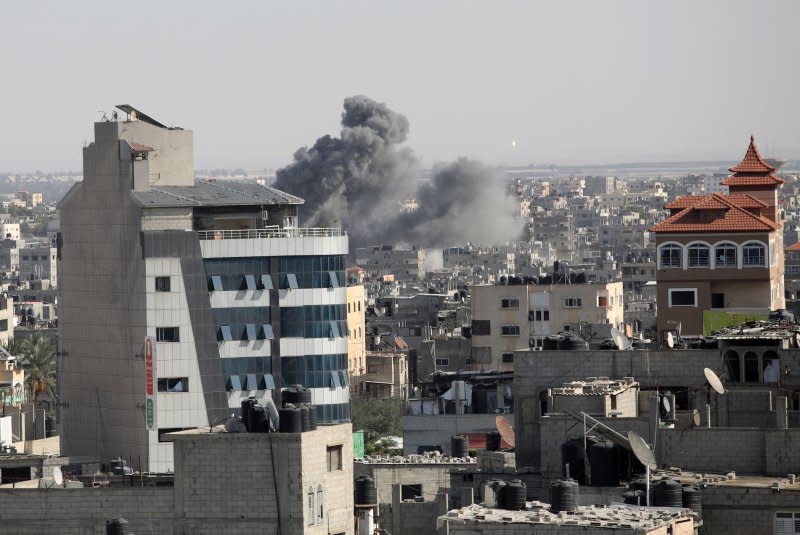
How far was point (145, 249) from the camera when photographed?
265 feet

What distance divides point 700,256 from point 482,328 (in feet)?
103

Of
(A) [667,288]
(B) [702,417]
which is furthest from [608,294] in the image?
(B) [702,417]

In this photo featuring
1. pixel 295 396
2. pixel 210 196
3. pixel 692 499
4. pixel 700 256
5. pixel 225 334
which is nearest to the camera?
pixel 692 499

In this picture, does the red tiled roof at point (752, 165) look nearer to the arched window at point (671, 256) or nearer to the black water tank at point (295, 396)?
the arched window at point (671, 256)

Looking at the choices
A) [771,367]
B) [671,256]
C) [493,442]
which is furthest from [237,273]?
[671,256]

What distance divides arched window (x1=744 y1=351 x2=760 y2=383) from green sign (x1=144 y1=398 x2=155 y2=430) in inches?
852

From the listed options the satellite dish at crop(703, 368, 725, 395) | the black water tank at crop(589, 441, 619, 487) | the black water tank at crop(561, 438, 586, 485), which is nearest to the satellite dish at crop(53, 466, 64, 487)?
the black water tank at crop(561, 438, 586, 485)

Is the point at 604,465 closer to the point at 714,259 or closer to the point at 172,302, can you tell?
the point at 172,302

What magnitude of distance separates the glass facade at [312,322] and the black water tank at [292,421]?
3432 cm

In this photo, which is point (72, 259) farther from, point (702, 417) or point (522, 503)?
point (522, 503)

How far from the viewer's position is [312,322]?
82.8m

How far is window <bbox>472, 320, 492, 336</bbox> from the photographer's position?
135250mm

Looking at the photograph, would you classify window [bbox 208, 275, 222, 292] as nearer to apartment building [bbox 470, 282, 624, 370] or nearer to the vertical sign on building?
the vertical sign on building

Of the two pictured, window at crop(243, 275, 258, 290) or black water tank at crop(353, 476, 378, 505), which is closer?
black water tank at crop(353, 476, 378, 505)
